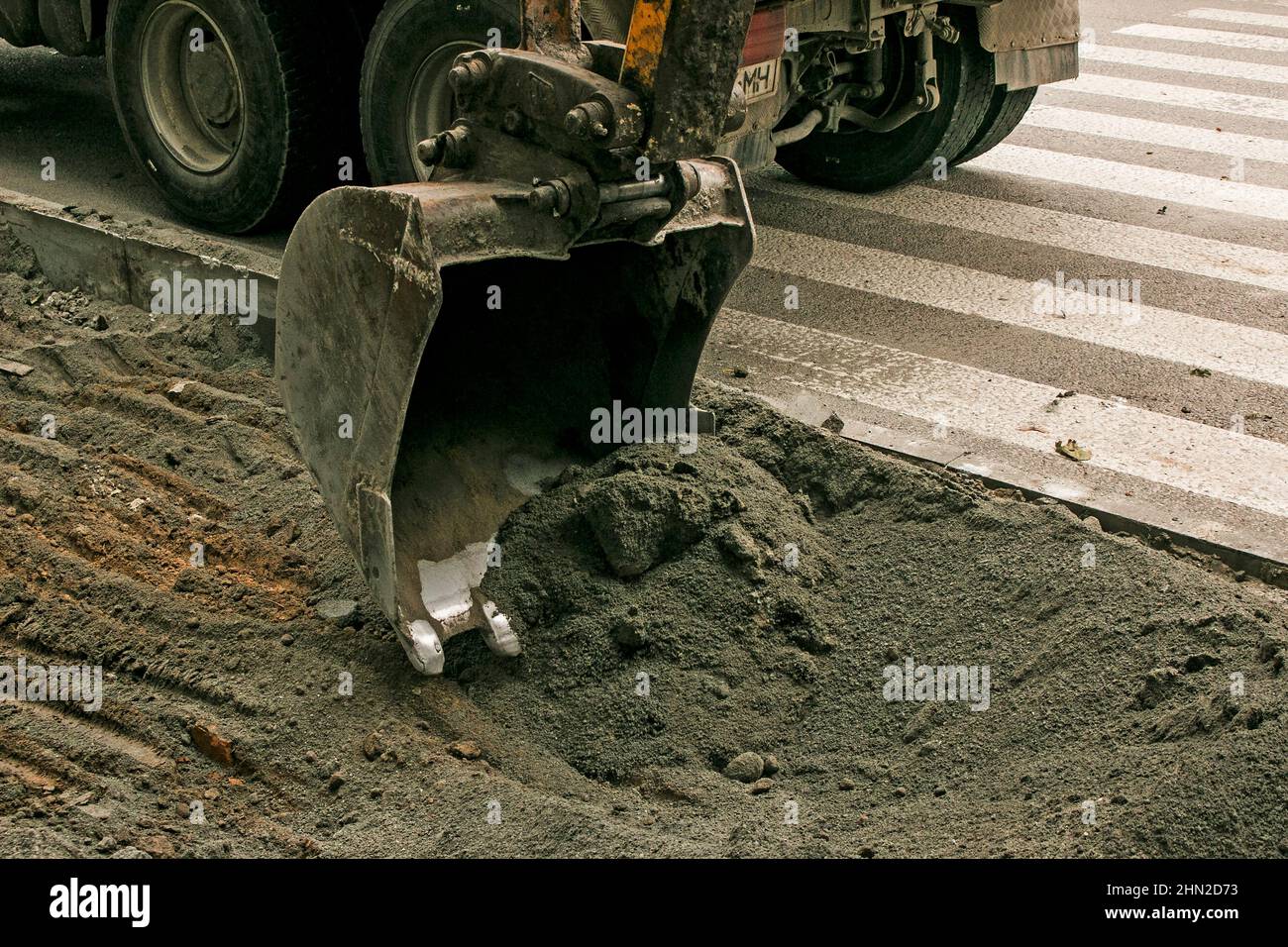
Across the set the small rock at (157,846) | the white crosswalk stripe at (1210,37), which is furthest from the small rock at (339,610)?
the white crosswalk stripe at (1210,37)

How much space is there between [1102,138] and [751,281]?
337cm

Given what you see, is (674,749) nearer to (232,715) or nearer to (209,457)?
(232,715)

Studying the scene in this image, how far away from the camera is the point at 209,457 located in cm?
473

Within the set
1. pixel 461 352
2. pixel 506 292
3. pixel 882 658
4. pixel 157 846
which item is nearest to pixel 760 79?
pixel 506 292

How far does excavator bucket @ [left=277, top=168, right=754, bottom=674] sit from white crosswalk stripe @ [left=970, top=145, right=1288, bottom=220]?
444 centimetres

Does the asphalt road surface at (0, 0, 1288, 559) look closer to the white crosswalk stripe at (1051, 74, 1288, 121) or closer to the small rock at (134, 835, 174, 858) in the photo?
the white crosswalk stripe at (1051, 74, 1288, 121)

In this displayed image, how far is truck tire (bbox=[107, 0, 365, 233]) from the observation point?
20.2 feet

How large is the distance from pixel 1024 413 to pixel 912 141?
2709 millimetres

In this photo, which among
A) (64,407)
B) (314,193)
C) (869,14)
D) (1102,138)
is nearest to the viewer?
(64,407)

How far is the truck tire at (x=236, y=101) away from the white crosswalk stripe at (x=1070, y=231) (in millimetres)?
2451

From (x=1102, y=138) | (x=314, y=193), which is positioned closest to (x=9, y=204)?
(x=314, y=193)

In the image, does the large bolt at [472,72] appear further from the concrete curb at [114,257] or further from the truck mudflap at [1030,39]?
the truck mudflap at [1030,39]

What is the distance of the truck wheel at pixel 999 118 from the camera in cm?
771

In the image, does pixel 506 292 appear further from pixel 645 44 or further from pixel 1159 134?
pixel 1159 134
